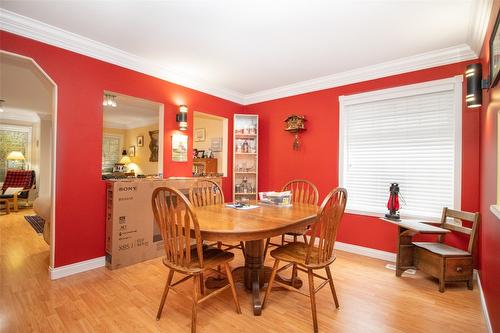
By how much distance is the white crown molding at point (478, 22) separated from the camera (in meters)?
1.95

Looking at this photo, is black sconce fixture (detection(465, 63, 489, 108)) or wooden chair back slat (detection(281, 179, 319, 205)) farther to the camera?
wooden chair back slat (detection(281, 179, 319, 205))

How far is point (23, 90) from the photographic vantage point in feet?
14.2

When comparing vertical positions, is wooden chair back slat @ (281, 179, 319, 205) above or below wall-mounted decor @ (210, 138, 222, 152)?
below

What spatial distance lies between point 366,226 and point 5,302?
3842mm

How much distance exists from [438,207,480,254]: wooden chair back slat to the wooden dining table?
1.57m

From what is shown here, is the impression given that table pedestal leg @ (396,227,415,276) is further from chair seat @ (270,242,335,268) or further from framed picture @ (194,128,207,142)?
framed picture @ (194,128,207,142)

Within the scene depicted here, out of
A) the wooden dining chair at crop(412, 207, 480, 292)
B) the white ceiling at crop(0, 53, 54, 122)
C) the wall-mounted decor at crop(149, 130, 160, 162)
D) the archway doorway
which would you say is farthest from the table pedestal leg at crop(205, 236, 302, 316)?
the wall-mounted decor at crop(149, 130, 160, 162)

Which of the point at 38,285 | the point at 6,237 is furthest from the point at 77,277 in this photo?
the point at 6,237

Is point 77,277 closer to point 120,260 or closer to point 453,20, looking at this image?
point 120,260

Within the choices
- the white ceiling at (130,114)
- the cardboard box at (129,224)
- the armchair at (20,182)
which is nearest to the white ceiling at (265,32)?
the cardboard box at (129,224)

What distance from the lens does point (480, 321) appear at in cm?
186

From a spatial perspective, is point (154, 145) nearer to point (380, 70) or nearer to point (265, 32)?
point (265, 32)

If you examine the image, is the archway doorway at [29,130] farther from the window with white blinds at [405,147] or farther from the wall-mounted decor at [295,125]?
the window with white blinds at [405,147]

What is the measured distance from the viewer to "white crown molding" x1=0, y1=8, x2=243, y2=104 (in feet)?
7.33
